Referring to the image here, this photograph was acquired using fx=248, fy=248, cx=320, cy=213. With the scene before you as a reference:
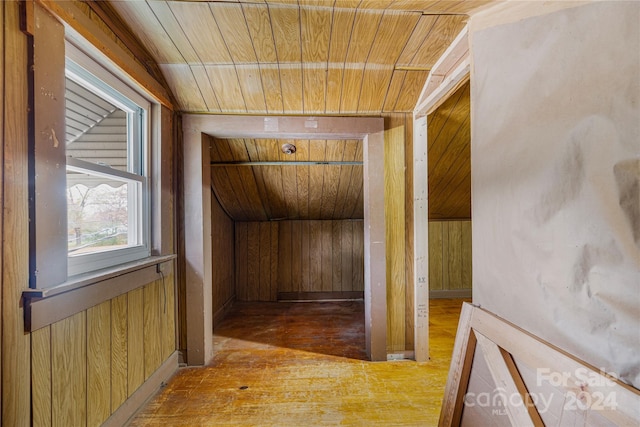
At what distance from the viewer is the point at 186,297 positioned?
6.17 ft

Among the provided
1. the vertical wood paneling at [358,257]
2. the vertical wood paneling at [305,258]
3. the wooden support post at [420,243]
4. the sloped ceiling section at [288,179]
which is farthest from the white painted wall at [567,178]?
the vertical wood paneling at [305,258]

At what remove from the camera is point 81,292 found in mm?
1067

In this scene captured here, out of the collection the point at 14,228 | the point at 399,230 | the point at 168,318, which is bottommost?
the point at 168,318

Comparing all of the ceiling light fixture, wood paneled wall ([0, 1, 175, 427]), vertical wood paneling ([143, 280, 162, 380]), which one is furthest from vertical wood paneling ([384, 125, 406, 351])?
wood paneled wall ([0, 1, 175, 427])

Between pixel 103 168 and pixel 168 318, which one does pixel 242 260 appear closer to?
pixel 168 318

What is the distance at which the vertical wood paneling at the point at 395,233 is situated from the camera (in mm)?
1969

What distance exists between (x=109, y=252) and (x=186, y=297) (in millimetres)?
719

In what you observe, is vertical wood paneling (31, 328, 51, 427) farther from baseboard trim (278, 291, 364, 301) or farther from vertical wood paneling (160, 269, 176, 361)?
baseboard trim (278, 291, 364, 301)

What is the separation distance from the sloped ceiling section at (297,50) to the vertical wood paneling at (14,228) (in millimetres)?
630

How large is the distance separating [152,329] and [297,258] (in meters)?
2.09

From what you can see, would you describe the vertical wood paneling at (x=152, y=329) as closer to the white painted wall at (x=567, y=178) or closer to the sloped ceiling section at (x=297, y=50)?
the sloped ceiling section at (x=297, y=50)

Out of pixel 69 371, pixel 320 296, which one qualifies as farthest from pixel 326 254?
pixel 69 371

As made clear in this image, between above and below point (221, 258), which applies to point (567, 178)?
above

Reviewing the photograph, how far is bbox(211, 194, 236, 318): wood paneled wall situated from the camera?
9.09ft
